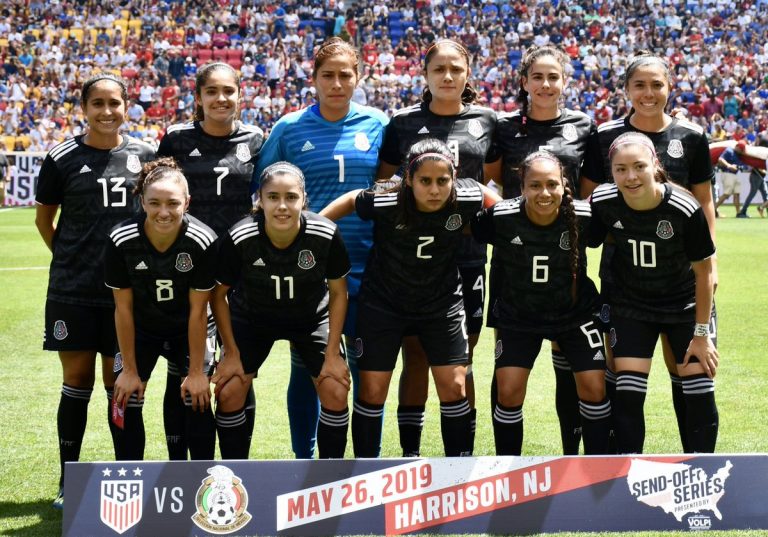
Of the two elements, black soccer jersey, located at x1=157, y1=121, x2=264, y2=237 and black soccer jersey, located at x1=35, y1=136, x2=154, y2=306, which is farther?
black soccer jersey, located at x1=157, y1=121, x2=264, y2=237

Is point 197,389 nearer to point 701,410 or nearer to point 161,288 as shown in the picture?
point 161,288

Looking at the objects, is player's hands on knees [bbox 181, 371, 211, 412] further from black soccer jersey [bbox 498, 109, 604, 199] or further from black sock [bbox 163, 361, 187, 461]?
black soccer jersey [bbox 498, 109, 604, 199]

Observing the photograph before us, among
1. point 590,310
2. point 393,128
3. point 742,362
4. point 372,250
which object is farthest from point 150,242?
point 742,362

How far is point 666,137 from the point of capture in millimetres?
5133

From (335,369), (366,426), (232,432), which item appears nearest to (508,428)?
(366,426)

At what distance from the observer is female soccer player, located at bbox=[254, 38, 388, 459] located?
523cm

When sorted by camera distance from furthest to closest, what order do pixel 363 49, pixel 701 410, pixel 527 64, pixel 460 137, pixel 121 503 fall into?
pixel 363 49, pixel 527 64, pixel 460 137, pixel 701 410, pixel 121 503

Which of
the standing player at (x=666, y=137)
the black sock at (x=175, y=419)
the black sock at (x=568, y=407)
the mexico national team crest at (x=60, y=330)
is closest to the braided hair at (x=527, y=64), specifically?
the standing player at (x=666, y=137)

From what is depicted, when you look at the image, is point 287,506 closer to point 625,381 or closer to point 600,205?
point 625,381

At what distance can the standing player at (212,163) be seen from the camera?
511 cm

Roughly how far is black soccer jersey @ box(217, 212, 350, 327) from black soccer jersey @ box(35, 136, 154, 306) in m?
0.67

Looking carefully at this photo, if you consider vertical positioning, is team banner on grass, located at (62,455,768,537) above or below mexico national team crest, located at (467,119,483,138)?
below

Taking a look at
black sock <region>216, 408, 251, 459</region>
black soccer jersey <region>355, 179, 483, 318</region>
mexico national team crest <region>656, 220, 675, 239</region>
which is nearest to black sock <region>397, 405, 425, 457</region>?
black soccer jersey <region>355, 179, 483, 318</region>

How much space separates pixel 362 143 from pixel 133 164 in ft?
3.90
